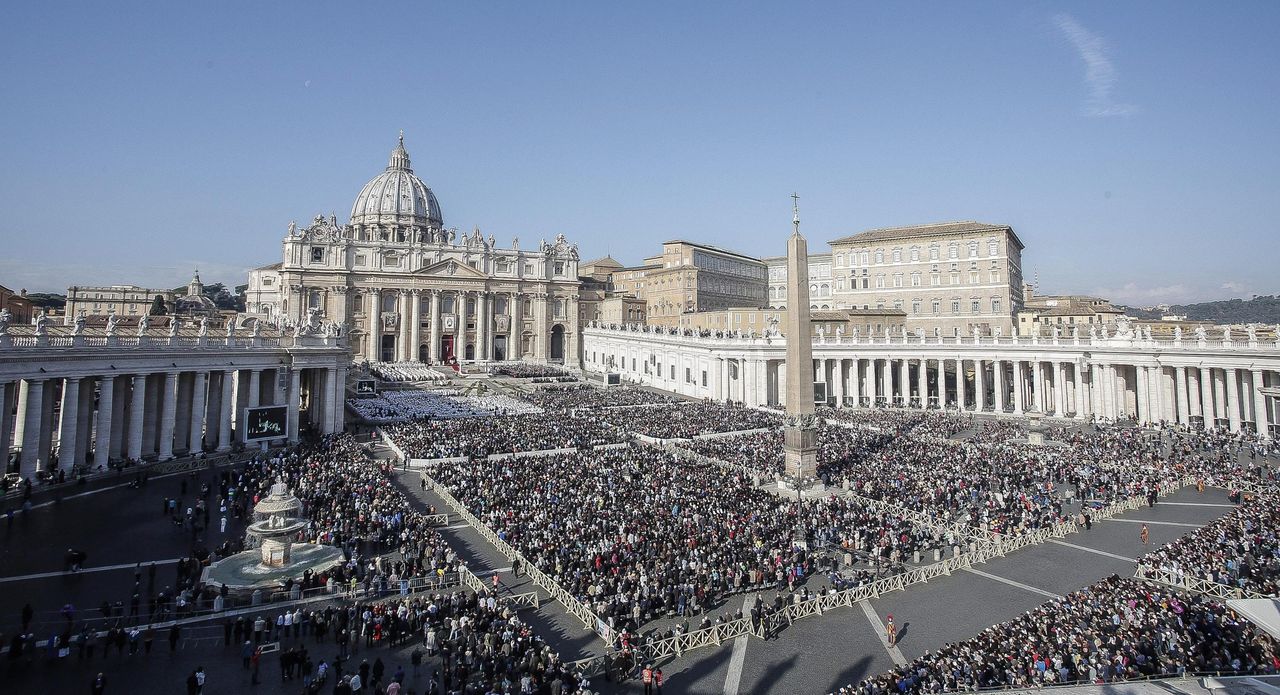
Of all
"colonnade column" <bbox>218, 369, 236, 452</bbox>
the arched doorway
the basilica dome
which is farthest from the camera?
the basilica dome

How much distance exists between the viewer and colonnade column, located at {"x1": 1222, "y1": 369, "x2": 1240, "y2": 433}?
3616 centimetres

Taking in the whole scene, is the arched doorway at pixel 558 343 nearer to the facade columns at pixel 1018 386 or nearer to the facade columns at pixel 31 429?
the facade columns at pixel 1018 386

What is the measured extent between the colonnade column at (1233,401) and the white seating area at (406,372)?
2307 inches

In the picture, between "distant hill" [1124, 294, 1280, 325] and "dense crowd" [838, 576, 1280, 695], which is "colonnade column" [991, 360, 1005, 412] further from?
"distant hill" [1124, 294, 1280, 325]

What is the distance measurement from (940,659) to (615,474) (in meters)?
15.4

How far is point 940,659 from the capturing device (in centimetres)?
1131

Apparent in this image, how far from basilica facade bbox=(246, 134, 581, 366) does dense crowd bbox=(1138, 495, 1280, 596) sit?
253ft

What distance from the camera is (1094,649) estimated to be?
1138cm

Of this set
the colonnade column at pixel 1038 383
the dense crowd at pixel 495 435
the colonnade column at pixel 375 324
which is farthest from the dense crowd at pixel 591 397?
the colonnade column at pixel 375 324

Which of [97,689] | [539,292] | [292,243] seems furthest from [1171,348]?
[292,243]

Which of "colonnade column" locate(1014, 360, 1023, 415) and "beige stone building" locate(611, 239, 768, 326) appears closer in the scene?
"colonnade column" locate(1014, 360, 1023, 415)

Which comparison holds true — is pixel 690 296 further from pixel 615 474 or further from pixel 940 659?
pixel 940 659

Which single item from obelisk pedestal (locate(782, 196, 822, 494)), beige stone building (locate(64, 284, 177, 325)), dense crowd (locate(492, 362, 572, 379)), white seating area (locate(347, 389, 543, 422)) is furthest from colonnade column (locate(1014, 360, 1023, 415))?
beige stone building (locate(64, 284, 177, 325))

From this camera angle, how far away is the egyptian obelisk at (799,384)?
25.2 m
